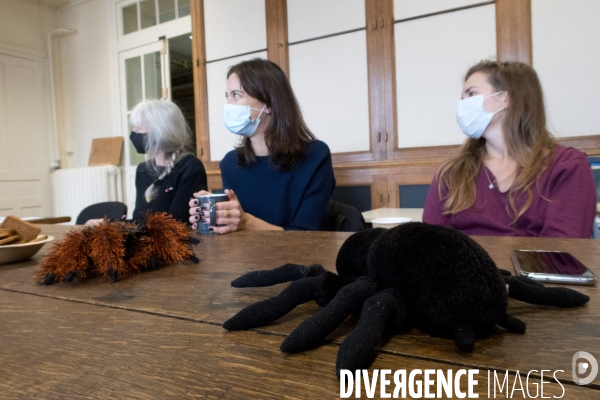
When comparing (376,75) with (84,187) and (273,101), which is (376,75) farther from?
(84,187)

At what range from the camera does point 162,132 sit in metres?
1.93

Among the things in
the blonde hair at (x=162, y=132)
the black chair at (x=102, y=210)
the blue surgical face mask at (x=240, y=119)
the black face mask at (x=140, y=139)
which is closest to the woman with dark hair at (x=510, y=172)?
the blue surgical face mask at (x=240, y=119)

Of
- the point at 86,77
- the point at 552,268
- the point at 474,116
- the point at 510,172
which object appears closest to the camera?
the point at 552,268

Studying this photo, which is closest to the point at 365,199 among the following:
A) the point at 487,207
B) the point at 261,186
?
the point at 261,186

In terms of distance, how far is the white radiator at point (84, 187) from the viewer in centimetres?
438

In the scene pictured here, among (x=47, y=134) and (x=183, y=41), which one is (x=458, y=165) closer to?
(x=183, y=41)

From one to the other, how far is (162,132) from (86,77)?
353cm

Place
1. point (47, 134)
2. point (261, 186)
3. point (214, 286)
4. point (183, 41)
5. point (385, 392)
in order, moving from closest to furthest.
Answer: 1. point (385, 392)
2. point (214, 286)
3. point (261, 186)
4. point (183, 41)
5. point (47, 134)

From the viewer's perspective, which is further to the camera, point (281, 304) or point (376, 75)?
point (376, 75)

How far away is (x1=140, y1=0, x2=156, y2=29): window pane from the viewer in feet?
14.1

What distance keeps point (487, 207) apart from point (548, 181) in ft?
0.55

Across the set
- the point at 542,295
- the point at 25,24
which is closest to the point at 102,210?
the point at 542,295

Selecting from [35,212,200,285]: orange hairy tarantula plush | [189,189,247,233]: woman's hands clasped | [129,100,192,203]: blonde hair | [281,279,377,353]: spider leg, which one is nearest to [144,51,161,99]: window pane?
[129,100,192,203]: blonde hair

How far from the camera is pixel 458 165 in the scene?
1330mm
